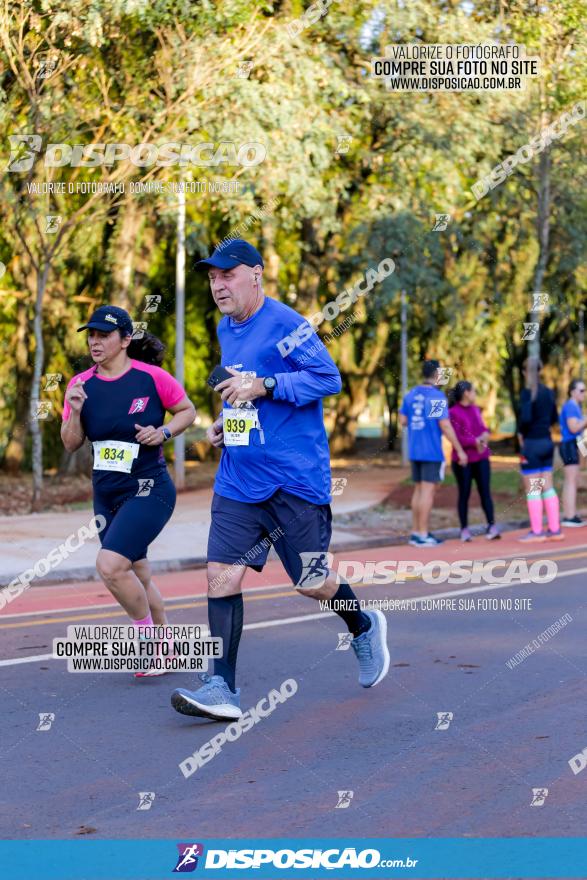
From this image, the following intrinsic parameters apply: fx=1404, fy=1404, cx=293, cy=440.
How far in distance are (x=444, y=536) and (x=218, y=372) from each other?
1015 cm

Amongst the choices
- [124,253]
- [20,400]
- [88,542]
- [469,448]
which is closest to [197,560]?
[88,542]

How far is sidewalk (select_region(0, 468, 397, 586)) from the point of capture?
12789mm

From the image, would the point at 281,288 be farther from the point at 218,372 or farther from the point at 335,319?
the point at 218,372

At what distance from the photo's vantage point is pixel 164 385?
7457 mm

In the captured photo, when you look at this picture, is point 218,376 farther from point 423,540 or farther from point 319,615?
point 423,540

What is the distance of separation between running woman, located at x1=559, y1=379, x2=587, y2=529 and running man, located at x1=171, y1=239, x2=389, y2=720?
10.3 meters

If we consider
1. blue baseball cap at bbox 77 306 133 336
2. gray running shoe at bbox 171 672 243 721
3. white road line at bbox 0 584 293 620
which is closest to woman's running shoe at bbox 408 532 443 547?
white road line at bbox 0 584 293 620

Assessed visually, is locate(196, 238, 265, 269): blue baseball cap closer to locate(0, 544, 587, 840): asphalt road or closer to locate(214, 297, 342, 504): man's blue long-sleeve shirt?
locate(214, 297, 342, 504): man's blue long-sleeve shirt

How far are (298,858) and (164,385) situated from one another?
3.40 m

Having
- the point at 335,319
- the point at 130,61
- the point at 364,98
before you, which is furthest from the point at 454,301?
the point at 130,61

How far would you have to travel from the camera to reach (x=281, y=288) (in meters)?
28.1

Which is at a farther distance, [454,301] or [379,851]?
[454,301]

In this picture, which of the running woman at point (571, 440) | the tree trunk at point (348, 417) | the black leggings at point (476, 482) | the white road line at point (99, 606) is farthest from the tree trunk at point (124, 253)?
the white road line at point (99, 606)

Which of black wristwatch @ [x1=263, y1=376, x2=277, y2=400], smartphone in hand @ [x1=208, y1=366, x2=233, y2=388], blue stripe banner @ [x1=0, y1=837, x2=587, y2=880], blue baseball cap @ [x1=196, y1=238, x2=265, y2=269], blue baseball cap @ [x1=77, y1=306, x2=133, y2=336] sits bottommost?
blue stripe banner @ [x1=0, y1=837, x2=587, y2=880]
